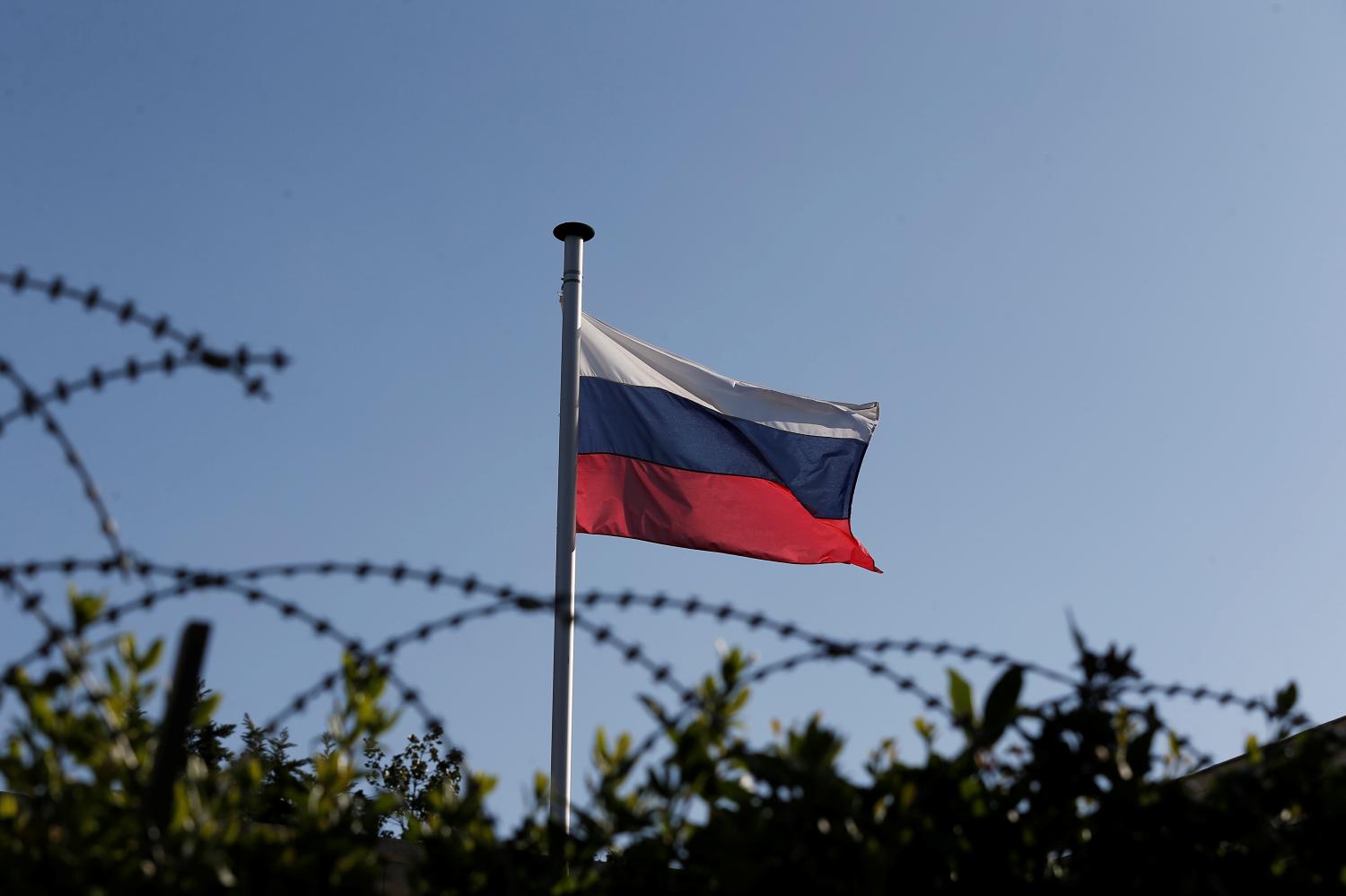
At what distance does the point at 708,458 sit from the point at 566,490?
4.13ft

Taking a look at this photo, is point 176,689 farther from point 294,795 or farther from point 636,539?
point 636,539

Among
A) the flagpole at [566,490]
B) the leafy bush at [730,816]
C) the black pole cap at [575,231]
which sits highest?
the black pole cap at [575,231]

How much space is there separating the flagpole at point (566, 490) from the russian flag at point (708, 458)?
177 mm

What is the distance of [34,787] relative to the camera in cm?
202

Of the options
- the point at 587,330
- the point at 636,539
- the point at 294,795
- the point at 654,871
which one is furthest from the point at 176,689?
the point at 587,330

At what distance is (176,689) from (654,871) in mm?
812

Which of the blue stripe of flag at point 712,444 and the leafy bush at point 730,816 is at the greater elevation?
the blue stripe of flag at point 712,444

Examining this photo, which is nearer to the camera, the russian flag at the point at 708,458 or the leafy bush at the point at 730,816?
the leafy bush at the point at 730,816

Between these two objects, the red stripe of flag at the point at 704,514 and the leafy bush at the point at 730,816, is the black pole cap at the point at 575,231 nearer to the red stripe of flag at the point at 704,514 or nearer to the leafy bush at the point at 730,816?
the red stripe of flag at the point at 704,514

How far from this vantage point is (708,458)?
916 cm

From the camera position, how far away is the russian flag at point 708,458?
28.7 ft

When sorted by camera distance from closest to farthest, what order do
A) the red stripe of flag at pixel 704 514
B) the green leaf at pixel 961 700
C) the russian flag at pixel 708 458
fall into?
1. the green leaf at pixel 961 700
2. the red stripe of flag at pixel 704 514
3. the russian flag at pixel 708 458

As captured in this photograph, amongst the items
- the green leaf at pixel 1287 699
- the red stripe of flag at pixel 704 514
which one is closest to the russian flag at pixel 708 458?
the red stripe of flag at pixel 704 514

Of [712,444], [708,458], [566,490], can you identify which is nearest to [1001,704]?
[566,490]
